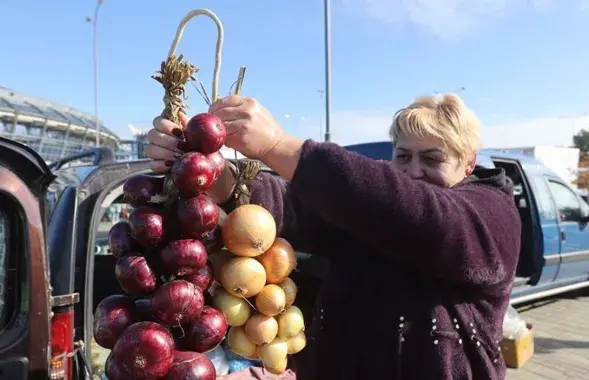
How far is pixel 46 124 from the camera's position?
53.0m

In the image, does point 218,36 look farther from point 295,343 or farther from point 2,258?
point 2,258

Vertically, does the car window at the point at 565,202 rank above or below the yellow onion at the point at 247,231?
below

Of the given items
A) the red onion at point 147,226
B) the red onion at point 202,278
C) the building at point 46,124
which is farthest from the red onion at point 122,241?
the building at point 46,124

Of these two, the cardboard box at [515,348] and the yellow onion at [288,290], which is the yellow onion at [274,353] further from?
the cardboard box at [515,348]

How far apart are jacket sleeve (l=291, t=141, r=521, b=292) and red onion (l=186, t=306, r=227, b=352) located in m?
0.40

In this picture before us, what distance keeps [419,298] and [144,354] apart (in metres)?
0.86

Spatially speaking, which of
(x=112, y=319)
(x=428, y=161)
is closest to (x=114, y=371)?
(x=112, y=319)

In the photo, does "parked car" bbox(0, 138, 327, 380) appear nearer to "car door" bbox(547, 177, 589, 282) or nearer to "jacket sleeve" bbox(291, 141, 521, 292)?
"jacket sleeve" bbox(291, 141, 521, 292)

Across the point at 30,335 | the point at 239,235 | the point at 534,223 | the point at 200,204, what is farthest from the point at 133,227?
the point at 534,223

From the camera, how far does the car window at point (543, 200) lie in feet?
20.6

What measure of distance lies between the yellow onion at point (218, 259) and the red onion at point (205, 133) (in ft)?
1.04

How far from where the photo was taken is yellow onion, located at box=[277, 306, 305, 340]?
1367mm

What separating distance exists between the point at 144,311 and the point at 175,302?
0.15 metres

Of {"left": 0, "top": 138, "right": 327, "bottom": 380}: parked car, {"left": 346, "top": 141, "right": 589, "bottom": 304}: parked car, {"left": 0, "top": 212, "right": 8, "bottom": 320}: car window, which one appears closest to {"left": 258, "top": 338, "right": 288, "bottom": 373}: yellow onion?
{"left": 0, "top": 138, "right": 327, "bottom": 380}: parked car
